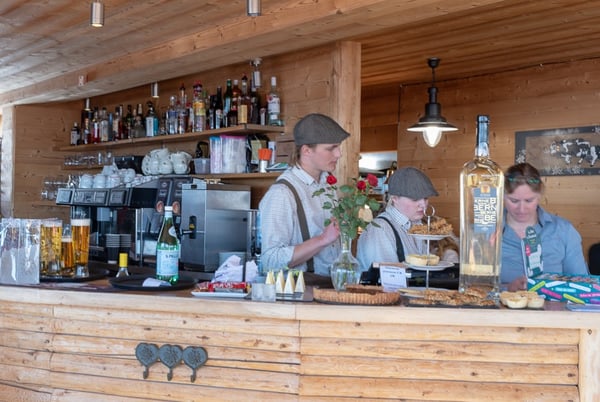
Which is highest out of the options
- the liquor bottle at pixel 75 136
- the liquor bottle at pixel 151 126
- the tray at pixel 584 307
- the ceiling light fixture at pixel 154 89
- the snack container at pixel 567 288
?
the ceiling light fixture at pixel 154 89

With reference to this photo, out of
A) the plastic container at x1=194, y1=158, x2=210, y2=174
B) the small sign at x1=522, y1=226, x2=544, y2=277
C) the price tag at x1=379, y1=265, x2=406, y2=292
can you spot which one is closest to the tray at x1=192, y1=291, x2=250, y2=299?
the price tag at x1=379, y1=265, x2=406, y2=292

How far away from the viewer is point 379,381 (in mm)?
2480

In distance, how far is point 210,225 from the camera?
17.7ft

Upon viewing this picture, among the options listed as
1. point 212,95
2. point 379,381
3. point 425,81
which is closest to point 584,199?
point 425,81

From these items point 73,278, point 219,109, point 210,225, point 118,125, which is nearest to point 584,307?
point 73,278

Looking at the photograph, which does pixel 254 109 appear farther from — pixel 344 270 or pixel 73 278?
pixel 344 270

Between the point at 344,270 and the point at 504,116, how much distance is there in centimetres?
495

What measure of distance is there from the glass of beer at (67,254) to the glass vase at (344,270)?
3.88 ft

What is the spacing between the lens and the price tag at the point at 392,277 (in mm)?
2812

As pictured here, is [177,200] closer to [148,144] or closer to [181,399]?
[148,144]

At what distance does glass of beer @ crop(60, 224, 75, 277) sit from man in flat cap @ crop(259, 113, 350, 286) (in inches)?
31.8

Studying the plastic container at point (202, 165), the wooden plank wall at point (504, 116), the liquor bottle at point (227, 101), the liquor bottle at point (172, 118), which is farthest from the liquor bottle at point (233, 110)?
the wooden plank wall at point (504, 116)

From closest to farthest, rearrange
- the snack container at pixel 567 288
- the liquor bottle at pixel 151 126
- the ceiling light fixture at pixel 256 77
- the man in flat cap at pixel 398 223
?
1. the snack container at pixel 567 288
2. the man in flat cap at pixel 398 223
3. the ceiling light fixture at pixel 256 77
4. the liquor bottle at pixel 151 126

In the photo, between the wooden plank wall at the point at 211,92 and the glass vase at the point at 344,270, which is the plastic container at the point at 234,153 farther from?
the glass vase at the point at 344,270
